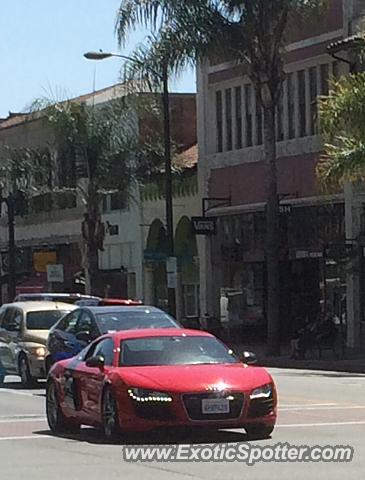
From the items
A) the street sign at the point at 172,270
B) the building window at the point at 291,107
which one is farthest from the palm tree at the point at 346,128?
the building window at the point at 291,107

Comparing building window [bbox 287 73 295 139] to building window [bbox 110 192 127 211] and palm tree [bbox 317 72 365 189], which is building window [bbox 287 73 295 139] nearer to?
building window [bbox 110 192 127 211]

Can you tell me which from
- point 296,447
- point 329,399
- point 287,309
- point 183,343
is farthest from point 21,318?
point 287,309

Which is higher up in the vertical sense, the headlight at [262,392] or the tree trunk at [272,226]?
the tree trunk at [272,226]

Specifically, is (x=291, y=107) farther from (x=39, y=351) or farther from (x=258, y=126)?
(x=39, y=351)

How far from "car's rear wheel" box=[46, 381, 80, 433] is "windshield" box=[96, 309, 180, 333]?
4427mm

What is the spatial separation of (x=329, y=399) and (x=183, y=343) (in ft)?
21.3

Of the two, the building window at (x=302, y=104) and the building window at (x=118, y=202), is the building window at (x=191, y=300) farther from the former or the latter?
the building window at (x=302, y=104)

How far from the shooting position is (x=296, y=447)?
48.1 feet

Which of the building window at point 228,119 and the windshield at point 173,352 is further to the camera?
the building window at point 228,119

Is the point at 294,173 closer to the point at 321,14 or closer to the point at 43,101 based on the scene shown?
the point at 321,14

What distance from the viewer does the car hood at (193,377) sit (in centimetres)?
1482

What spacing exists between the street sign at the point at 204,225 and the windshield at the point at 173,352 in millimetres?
28190

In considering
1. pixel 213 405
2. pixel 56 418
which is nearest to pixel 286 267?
pixel 56 418

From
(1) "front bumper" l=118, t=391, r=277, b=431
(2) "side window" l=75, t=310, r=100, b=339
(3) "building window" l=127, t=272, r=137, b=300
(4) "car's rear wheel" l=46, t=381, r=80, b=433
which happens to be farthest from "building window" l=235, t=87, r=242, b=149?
(1) "front bumper" l=118, t=391, r=277, b=431
